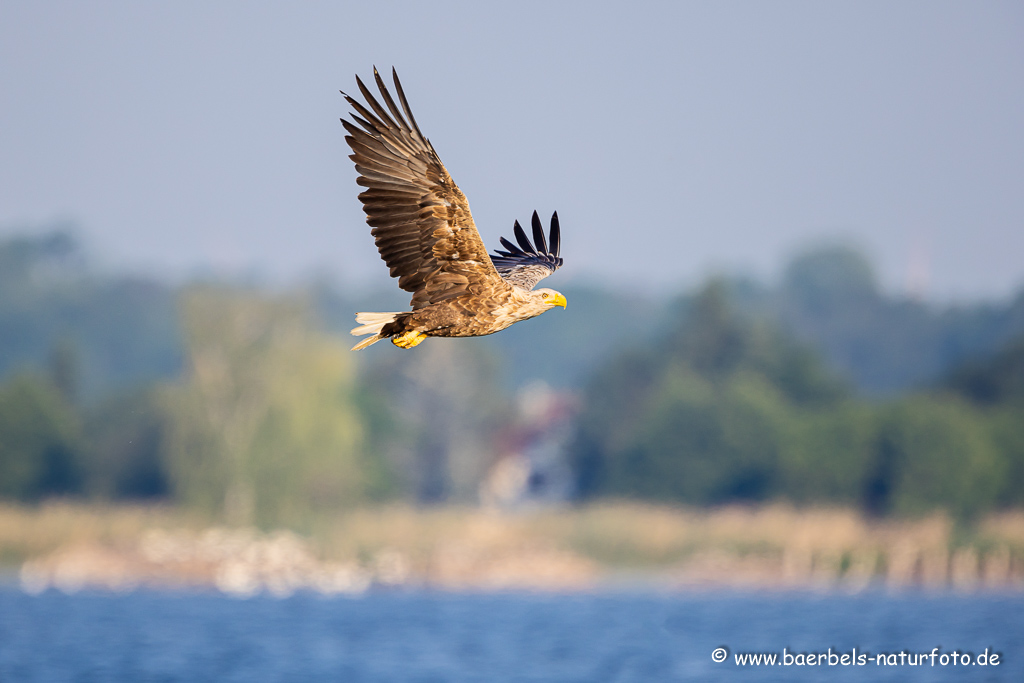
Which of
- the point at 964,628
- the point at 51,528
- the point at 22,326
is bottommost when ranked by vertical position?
the point at 964,628

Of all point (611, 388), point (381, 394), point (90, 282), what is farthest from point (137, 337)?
point (611, 388)

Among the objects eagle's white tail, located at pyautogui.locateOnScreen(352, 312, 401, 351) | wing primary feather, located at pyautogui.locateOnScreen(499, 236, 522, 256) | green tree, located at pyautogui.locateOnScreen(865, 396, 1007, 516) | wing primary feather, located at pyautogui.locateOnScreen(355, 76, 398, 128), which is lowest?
green tree, located at pyautogui.locateOnScreen(865, 396, 1007, 516)

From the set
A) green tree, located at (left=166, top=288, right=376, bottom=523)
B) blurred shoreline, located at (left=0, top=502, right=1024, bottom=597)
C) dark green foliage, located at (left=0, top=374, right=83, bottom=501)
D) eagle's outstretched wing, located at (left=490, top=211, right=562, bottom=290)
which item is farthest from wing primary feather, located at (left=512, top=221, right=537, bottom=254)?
dark green foliage, located at (left=0, top=374, right=83, bottom=501)

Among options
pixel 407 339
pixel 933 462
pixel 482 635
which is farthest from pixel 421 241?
pixel 933 462

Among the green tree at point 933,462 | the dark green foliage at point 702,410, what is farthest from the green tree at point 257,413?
the green tree at point 933,462

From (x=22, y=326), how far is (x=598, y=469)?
1607 inches

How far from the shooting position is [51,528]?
34.4 meters

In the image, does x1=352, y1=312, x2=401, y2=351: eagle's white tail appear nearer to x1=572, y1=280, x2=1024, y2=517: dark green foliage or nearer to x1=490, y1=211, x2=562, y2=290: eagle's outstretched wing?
x1=490, y1=211, x2=562, y2=290: eagle's outstretched wing

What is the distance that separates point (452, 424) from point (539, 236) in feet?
128

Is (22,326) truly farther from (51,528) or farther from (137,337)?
(51,528)

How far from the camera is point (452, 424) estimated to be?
51.0 metres

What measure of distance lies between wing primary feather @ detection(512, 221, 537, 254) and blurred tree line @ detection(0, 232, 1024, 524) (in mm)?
25011

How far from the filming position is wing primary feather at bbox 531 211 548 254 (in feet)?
39.9

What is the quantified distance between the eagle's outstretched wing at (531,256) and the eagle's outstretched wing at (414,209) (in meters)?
1.21
